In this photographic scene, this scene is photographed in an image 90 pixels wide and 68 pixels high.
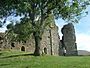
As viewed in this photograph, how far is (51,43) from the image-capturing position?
213ft

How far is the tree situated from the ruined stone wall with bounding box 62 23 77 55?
2797 cm

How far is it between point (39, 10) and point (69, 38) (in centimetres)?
3178

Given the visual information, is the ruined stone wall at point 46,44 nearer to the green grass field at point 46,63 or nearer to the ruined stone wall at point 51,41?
the ruined stone wall at point 51,41

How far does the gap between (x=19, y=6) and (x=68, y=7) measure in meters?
7.21

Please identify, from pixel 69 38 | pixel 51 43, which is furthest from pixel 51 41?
pixel 69 38

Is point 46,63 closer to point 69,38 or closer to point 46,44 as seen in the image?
point 46,44

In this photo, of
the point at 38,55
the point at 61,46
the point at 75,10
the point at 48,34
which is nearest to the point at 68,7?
the point at 75,10

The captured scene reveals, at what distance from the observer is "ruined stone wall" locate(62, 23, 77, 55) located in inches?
2781

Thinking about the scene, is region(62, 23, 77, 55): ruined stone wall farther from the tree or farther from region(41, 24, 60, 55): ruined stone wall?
the tree

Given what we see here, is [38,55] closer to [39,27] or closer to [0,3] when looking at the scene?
[39,27]

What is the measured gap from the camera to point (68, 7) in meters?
41.8

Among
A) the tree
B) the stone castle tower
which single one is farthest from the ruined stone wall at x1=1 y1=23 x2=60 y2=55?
the tree

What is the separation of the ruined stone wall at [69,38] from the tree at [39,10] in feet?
91.8

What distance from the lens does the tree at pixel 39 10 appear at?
129 ft
